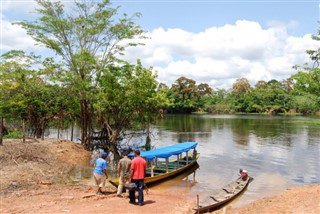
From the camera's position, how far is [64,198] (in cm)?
1361

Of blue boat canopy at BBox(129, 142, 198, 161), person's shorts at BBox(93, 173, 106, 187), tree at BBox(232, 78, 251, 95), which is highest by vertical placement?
tree at BBox(232, 78, 251, 95)

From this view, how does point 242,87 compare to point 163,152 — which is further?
point 242,87

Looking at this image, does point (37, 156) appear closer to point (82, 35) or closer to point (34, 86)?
point (34, 86)

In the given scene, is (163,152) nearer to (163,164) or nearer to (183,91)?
(163,164)

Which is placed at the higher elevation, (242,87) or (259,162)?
(242,87)

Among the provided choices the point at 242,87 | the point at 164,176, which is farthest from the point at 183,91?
the point at 164,176

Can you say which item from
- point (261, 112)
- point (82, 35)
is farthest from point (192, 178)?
point (261, 112)

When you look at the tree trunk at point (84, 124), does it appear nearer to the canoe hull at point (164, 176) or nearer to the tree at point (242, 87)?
the canoe hull at point (164, 176)

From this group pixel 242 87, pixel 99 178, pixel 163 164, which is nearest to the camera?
pixel 99 178

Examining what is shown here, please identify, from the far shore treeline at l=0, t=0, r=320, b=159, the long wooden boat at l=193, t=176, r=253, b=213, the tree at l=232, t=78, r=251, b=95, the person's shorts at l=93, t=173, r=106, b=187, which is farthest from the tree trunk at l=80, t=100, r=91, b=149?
the tree at l=232, t=78, r=251, b=95

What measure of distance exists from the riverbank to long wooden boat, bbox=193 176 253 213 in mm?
464

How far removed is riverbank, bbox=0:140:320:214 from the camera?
40.9 feet

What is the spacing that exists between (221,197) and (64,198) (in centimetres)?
775

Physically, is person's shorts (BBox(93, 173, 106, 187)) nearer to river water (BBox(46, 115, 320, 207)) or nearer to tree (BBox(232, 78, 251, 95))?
river water (BBox(46, 115, 320, 207))
